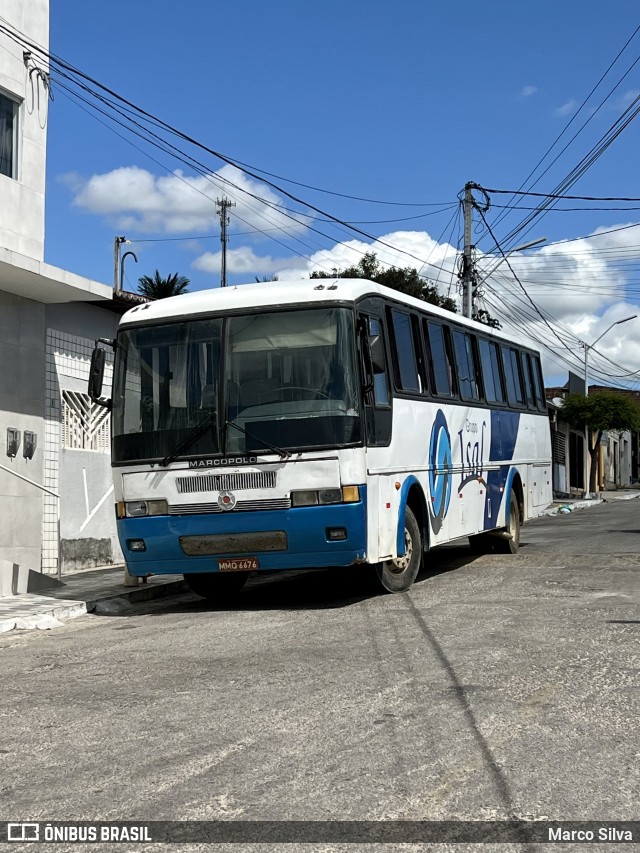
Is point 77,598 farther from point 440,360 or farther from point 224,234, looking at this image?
point 224,234

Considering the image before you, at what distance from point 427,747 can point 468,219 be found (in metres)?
26.8

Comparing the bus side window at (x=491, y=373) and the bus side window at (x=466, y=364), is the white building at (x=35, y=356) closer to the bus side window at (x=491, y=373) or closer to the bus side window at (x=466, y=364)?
the bus side window at (x=466, y=364)

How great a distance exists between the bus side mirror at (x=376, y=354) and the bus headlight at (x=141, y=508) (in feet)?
8.01

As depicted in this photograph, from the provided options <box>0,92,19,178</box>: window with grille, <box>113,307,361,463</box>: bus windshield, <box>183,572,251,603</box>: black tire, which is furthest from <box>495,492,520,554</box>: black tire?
<box>0,92,19,178</box>: window with grille

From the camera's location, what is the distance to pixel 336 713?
231 inches

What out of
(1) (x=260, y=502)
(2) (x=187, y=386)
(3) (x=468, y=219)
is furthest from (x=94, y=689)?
(3) (x=468, y=219)

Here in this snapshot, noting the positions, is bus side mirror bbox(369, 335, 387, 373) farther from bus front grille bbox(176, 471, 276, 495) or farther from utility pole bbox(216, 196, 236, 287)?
utility pole bbox(216, 196, 236, 287)

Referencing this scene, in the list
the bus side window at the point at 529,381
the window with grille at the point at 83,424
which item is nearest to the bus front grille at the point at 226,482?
the window with grille at the point at 83,424

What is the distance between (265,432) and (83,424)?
6826mm

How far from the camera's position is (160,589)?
13414mm

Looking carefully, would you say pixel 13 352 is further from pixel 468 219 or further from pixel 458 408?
pixel 468 219

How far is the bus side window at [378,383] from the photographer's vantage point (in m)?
10.6

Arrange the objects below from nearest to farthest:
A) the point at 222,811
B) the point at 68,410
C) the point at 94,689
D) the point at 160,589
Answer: the point at 222,811
the point at 94,689
the point at 160,589
the point at 68,410

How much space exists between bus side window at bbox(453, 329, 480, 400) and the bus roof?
308 cm
